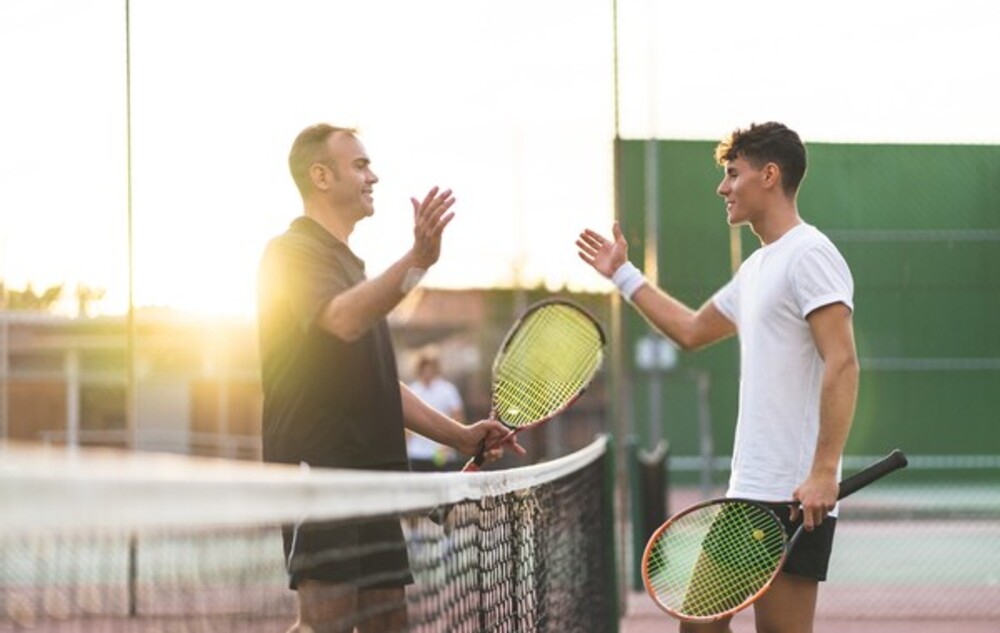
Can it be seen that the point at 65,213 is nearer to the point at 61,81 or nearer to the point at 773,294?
the point at 61,81

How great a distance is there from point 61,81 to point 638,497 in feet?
12.2

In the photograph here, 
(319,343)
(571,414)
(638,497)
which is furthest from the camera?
(571,414)

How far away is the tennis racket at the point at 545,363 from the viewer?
15.3ft

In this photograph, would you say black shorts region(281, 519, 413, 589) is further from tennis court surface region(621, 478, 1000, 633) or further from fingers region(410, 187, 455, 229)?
tennis court surface region(621, 478, 1000, 633)

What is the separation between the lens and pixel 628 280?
4.67 m

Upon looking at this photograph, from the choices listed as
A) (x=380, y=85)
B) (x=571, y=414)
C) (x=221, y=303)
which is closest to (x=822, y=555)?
(x=380, y=85)

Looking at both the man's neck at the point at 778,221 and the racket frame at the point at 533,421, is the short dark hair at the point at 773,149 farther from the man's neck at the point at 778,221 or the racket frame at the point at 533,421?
the racket frame at the point at 533,421

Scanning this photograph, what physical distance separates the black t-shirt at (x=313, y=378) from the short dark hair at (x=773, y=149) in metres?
0.88

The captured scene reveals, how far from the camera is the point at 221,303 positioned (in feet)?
48.7

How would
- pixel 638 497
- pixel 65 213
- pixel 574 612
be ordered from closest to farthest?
pixel 574 612, pixel 638 497, pixel 65 213

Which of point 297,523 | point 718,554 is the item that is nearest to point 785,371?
point 718,554

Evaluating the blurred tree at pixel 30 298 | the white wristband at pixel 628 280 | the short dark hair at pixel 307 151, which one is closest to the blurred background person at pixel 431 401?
the blurred tree at pixel 30 298

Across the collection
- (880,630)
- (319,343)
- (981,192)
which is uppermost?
(981,192)

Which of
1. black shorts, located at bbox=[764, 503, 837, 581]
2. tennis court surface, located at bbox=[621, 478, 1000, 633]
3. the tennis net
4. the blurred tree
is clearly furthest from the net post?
the blurred tree
